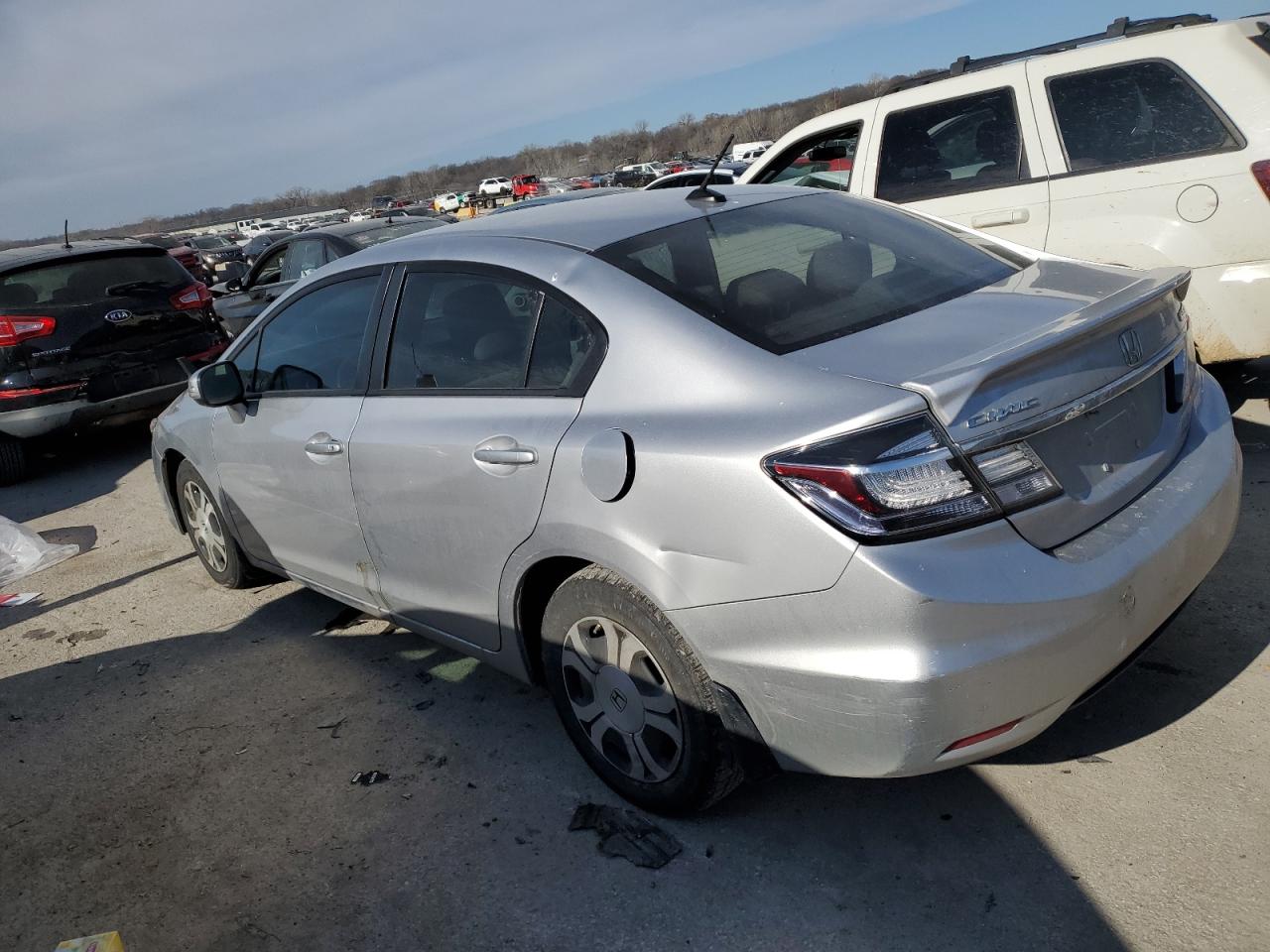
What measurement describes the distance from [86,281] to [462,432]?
6331 mm

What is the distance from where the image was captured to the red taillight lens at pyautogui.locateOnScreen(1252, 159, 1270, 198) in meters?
4.66

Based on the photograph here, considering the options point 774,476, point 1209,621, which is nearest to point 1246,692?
point 1209,621

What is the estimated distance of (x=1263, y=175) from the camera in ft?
15.4

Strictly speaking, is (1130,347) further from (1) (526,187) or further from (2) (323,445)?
(1) (526,187)

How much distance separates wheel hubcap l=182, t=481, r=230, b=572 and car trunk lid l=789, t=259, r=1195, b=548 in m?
3.52

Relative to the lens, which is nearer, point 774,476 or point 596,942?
point 774,476

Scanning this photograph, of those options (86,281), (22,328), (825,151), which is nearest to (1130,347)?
(825,151)

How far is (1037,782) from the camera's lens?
2852mm

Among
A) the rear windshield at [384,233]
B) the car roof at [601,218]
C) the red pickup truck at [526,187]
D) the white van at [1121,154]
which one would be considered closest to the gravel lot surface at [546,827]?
the white van at [1121,154]

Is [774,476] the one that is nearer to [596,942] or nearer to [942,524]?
[942,524]

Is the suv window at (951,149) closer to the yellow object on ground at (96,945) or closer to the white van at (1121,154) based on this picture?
the white van at (1121,154)

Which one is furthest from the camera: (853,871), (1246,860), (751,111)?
(751,111)

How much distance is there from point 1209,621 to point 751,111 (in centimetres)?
10905

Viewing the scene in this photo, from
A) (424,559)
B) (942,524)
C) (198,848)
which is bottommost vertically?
(198,848)
